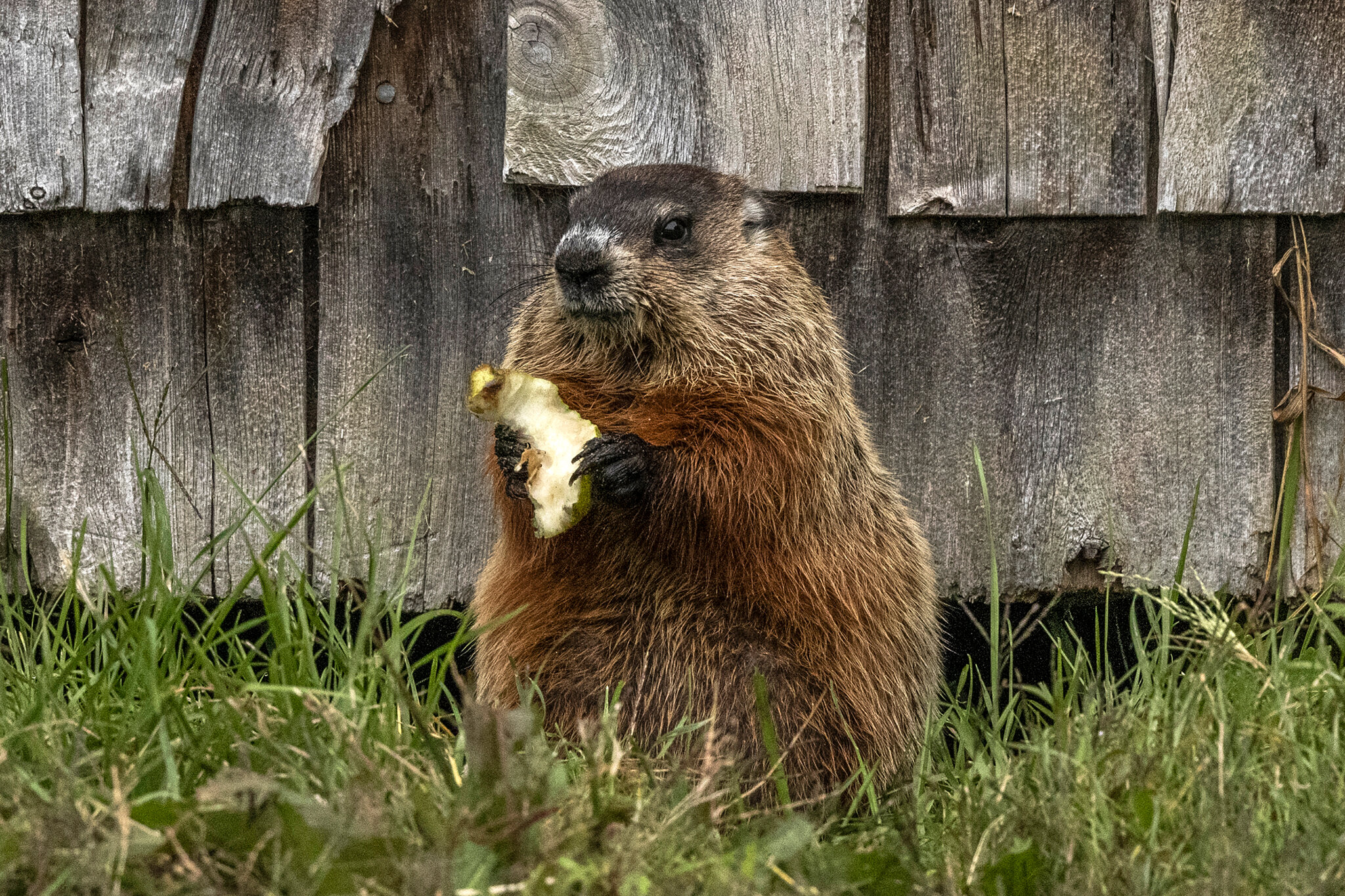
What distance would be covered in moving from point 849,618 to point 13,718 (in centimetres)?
175

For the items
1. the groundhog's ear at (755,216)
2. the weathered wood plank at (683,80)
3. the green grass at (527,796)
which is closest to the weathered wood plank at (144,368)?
the weathered wood plank at (683,80)

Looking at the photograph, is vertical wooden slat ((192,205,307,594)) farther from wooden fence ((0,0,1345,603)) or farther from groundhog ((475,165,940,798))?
groundhog ((475,165,940,798))

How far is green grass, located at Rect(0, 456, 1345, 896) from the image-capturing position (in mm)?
1727

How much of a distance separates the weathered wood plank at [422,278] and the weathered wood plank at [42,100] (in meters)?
0.73

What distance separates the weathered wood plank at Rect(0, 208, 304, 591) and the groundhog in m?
0.94

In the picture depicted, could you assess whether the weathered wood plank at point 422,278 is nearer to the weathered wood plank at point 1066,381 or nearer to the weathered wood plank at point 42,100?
A: the weathered wood plank at point 42,100

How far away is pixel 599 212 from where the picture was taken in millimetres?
3115

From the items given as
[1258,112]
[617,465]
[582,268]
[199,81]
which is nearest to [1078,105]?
[1258,112]

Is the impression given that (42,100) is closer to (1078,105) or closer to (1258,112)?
(1078,105)

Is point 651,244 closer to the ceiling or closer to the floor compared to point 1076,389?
closer to the ceiling

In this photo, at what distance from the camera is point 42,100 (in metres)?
3.62

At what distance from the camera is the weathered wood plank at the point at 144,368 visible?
3.74 m

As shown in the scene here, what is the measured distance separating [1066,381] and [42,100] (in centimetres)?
308

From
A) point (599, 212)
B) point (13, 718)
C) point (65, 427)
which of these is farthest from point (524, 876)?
point (65, 427)
